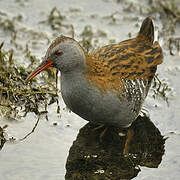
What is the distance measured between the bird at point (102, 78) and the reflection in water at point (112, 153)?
290mm

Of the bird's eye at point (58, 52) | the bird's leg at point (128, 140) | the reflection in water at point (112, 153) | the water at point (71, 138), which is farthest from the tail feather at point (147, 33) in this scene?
the bird's eye at point (58, 52)

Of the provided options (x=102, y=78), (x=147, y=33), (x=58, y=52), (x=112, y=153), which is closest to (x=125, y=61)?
(x=102, y=78)

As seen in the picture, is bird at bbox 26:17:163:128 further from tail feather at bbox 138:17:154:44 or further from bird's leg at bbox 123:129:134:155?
tail feather at bbox 138:17:154:44

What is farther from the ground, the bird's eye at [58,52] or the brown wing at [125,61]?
the bird's eye at [58,52]

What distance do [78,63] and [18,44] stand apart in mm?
2608

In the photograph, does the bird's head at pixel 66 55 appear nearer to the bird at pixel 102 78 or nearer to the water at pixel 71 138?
the bird at pixel 102 78

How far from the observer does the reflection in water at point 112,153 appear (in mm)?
4781

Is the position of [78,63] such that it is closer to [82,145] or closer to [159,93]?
[82,145]

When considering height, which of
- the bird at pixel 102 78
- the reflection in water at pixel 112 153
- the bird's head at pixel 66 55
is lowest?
the reflection in water at pixel 112 153

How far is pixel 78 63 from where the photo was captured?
472cm

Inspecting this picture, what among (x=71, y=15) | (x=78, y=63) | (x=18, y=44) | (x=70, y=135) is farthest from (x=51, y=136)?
(x=71, y=15)

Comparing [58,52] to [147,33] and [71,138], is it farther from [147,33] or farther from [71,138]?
[147,33]

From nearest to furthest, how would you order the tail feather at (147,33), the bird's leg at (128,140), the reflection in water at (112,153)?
the reflection in water at (112,153), the bird's leg at (128,140), the tail feather at (147,33)

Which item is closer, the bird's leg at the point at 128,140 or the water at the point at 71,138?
the water at the point at 71,138
